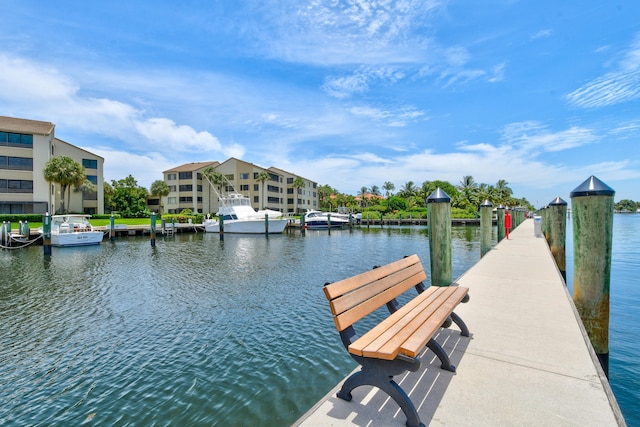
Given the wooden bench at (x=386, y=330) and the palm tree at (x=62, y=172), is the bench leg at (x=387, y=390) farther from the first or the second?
the palm tree at (x=62, y=172)

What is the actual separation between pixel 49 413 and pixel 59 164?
53.0m

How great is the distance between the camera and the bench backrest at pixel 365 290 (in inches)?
118

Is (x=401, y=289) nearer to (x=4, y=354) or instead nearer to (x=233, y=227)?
(x=4, y=354)

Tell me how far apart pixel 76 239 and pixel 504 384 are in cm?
3263

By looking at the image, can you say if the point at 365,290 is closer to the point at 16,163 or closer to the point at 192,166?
the point at 16,163

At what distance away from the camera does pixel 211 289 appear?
39.3 feet

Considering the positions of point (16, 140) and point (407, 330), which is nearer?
point (407, 330)

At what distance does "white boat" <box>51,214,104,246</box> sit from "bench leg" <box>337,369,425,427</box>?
3154 cm

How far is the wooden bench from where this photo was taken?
8.59 ft

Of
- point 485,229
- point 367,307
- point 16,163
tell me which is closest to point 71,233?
point 16,163

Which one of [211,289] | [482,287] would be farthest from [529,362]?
[211,289]

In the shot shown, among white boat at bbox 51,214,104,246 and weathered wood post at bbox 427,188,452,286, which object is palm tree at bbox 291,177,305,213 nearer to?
white boat at bbox 51,214,104,246

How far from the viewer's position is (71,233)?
2711 centimetres

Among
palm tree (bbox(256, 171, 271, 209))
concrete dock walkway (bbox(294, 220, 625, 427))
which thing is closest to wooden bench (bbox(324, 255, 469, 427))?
concrete dock walkway (bbox(294, 220, 625, 427))
